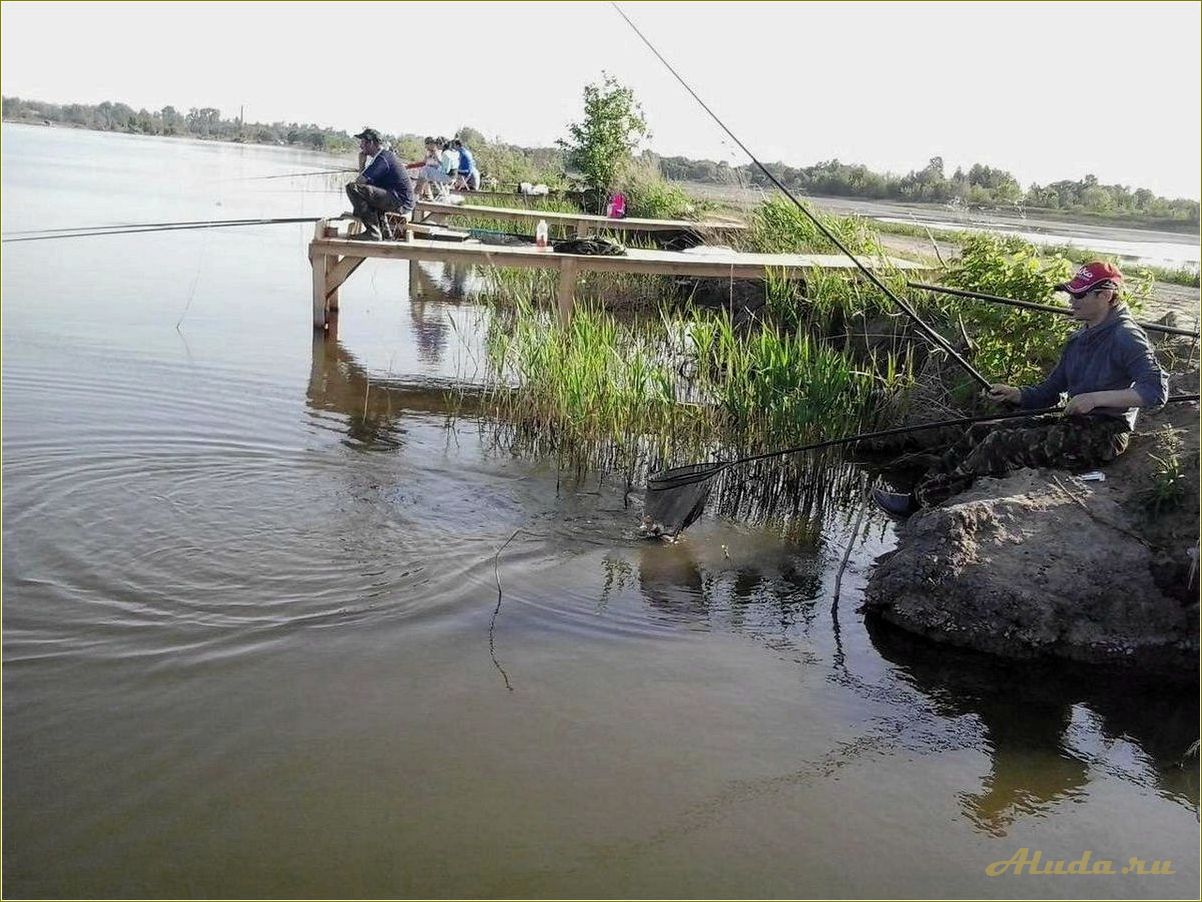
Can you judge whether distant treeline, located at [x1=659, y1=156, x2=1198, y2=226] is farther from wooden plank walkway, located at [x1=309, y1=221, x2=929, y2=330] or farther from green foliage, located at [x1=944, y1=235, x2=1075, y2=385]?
green foliage, located at [x1=944, y1=235, x2=1075, y2=385]

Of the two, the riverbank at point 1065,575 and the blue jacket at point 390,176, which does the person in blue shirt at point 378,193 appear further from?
the riverbank at point 1065,575

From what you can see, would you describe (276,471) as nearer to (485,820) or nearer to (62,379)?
(62,379)

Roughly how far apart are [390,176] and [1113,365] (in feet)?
26.3

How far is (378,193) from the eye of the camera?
11.0 meters

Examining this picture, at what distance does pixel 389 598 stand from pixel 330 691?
907mm

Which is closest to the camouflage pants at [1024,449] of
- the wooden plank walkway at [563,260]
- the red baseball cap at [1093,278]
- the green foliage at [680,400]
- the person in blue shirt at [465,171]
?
the red baseball cap at [1093,278]

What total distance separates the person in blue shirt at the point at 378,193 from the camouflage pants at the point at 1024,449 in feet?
21.9

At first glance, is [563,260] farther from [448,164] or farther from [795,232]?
[448,164]

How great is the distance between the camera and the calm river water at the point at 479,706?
3.28 metres

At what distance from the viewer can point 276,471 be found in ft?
22.1

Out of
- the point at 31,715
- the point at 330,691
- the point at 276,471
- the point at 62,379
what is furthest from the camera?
the point at 62,379

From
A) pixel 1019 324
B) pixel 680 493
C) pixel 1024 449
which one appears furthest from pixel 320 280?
pixel 1024 449

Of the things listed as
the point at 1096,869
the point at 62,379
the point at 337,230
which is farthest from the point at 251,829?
the point at 337,230

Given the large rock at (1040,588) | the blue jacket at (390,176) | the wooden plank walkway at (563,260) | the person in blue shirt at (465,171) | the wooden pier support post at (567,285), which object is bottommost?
the large rock at (1040,588)
